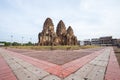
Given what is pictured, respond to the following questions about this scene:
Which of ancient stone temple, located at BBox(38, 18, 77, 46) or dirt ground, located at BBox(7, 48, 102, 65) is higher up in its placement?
ancient stone temple, located at BBox(38, 18, 77, 46)

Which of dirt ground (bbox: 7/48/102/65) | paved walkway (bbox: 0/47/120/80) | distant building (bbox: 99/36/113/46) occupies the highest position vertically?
distant building (bbox: 99/36/113/46)

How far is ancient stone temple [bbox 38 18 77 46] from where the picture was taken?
62062mm

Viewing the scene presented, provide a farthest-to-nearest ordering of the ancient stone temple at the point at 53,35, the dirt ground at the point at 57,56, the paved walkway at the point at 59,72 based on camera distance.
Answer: the ancient stone temple at the point at 53,35 < the dirt ground at the point at 57,56 < the paved walkway at the point at 59,72

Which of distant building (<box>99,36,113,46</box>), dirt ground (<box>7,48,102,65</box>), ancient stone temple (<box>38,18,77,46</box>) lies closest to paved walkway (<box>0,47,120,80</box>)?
dirt ground (<box>7,48,102,65</box>)

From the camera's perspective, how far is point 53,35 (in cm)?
6719

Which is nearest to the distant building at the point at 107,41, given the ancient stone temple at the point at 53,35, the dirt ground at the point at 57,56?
the ancient stone temple at the point at 53,35

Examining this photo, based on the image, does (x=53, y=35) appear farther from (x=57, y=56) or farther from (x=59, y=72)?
(x=59, y=72)

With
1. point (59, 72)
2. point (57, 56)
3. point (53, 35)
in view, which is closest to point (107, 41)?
point (53, 35)

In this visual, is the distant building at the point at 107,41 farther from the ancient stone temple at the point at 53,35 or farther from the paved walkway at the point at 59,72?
the paved walkway at the point at 59,72

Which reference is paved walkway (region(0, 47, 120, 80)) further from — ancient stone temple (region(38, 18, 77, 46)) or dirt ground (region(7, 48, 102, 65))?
ancient stone temple (region(38, 18, 77, 46))

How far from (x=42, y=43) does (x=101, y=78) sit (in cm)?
5874

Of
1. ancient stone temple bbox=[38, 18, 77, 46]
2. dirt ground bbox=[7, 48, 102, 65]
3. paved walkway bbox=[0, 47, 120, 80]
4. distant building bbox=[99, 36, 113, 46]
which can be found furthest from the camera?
distant building bbox=[99, 36, 113, 46]

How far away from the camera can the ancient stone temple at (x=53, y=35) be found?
2443 inches

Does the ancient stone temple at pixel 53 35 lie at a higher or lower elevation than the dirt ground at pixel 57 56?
higher
